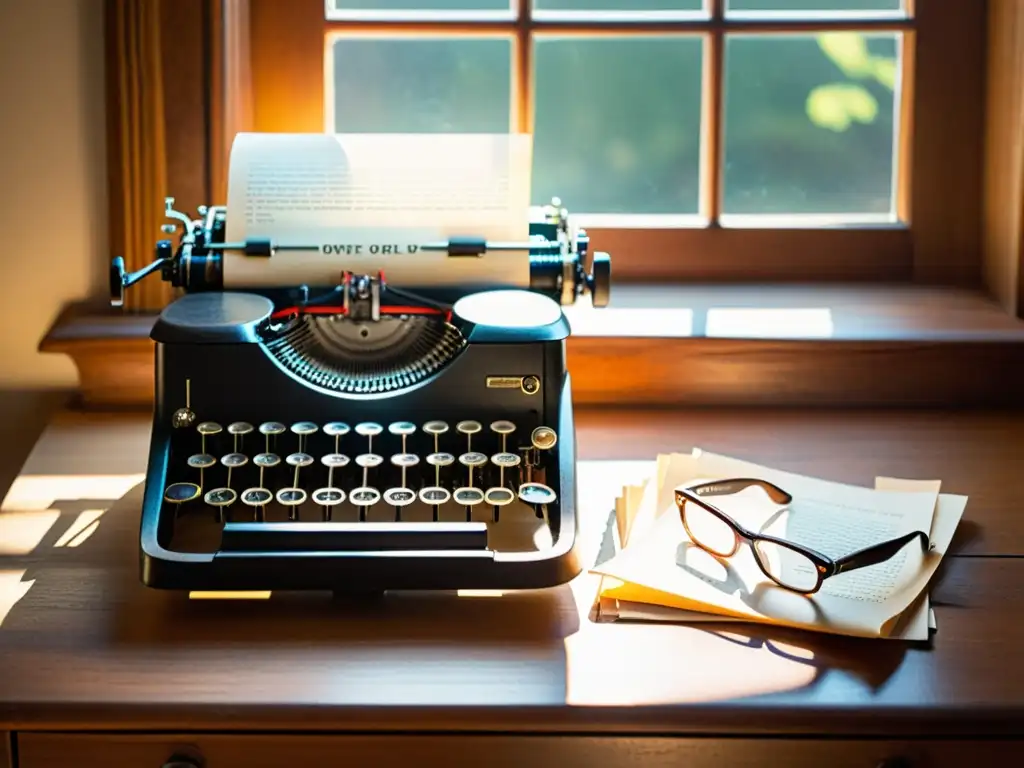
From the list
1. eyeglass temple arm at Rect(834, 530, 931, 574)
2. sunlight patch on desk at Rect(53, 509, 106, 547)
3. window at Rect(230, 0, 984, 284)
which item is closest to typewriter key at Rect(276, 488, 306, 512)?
sunlight patch on desk at Rect(53, 509, 106, 547)

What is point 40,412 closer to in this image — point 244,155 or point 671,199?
point 244,155

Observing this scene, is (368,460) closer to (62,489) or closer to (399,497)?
(399,497)

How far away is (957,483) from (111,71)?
1.10 metres

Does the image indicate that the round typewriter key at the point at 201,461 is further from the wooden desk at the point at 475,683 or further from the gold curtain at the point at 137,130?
the gold curtain at the point at 137,130

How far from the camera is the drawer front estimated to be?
36.9 inches

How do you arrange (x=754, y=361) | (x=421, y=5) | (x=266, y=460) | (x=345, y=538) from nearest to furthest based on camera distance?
(x=345, y=538) → (x=266, y=460) → (x=754, y=361) → (x=421, y=5)

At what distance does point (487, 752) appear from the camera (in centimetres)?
95

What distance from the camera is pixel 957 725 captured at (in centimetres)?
93

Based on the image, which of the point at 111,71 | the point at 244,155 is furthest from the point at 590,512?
the point at 111,71

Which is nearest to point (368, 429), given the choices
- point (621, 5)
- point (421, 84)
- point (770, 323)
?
point (770, 323)

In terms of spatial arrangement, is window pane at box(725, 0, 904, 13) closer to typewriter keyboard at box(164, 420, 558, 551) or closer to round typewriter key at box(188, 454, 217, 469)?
typewriter keyboard at box(164, 420, 558, 551)

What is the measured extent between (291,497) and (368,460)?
3.2 inches

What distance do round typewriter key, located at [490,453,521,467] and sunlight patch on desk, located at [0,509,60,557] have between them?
43 cm

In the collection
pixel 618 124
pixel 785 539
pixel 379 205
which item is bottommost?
pixel 785 539
